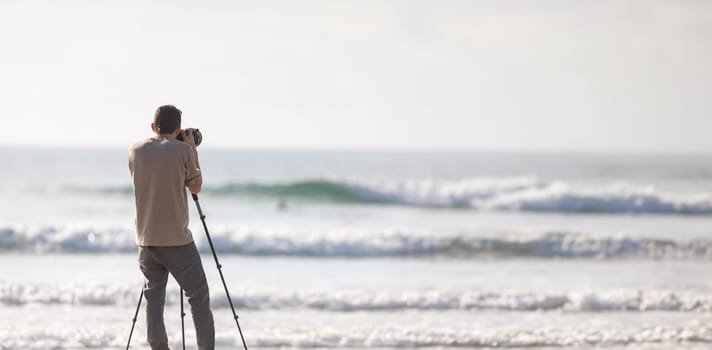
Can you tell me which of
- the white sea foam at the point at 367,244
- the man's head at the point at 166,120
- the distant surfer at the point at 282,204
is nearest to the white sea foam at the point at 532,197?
the distant surfer at the point at 282,204

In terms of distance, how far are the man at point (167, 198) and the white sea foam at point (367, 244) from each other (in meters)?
7.13

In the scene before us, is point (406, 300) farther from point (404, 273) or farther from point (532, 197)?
point (532, 197)

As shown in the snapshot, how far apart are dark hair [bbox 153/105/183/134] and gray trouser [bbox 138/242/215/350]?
635 millimetres

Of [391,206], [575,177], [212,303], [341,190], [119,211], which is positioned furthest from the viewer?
[575,177]

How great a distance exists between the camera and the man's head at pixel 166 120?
4270 mm

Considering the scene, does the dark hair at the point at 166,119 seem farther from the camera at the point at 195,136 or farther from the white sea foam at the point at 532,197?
the white sea foam at the point at 532,197

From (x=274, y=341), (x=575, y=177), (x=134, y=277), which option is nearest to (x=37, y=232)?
(x=134, y=277)

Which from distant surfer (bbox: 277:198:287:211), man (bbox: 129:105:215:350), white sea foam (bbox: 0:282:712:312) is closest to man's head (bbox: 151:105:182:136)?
man (bbox: 129:105:215:350)

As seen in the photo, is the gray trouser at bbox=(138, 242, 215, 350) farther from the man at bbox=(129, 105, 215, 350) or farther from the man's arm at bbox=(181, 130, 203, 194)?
the man's arm at bbox=(181, 130, 203, 194)

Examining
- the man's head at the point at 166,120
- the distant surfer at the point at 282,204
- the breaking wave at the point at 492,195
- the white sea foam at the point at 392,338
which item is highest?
the man's head at the point at 166,120

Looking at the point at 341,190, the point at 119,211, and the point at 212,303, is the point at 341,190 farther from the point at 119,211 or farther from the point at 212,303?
the point at 212,303

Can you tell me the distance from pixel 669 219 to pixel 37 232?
1349cm

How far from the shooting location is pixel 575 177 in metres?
37.9

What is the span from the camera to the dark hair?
4.27 m
